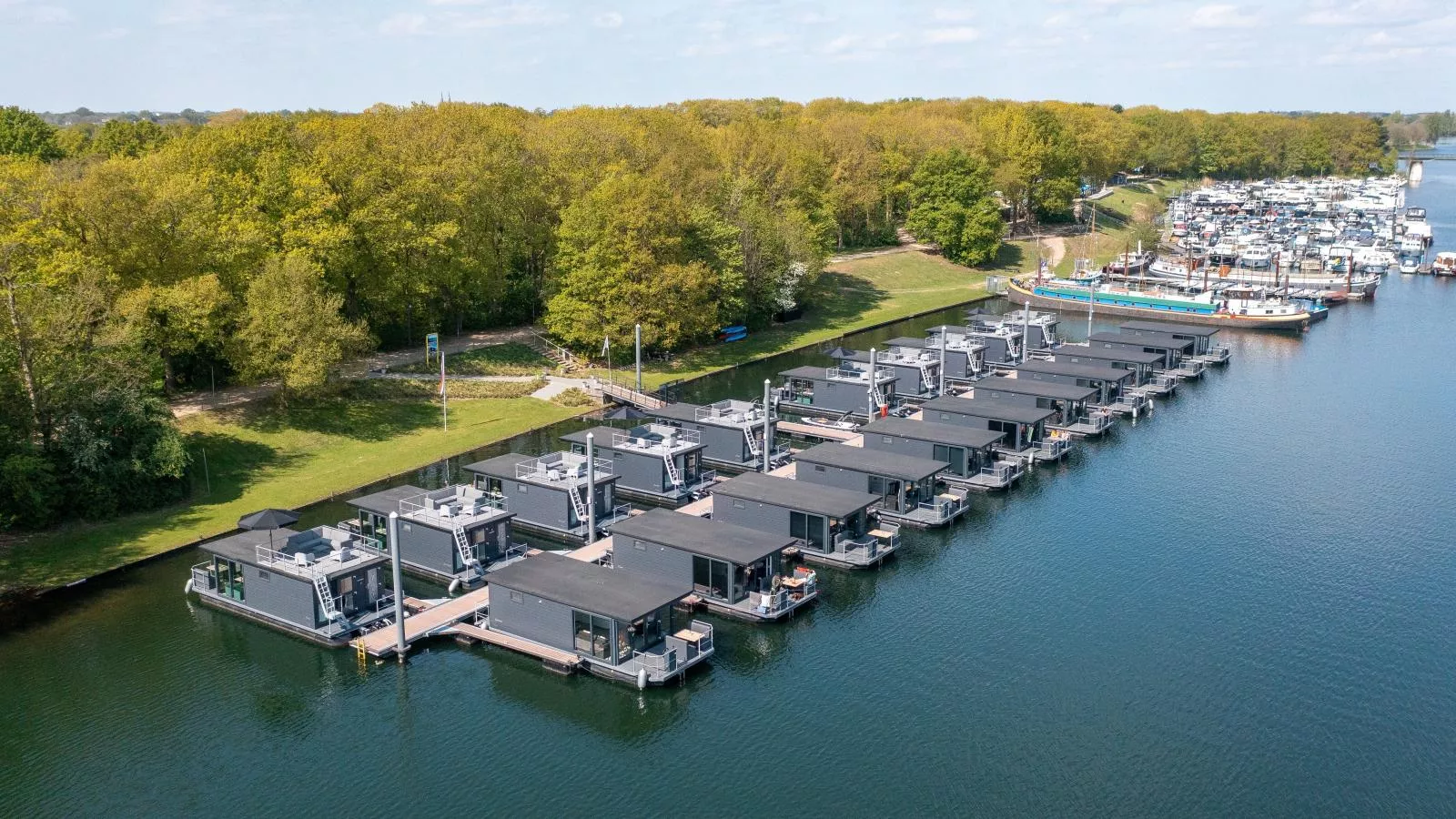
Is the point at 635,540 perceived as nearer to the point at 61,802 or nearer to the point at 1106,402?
the point at 61,802

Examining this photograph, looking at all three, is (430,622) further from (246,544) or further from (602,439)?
(602,439)

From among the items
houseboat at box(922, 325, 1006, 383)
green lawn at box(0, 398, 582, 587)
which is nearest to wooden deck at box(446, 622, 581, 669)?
green lawn at box(0, 398, 582, 587)

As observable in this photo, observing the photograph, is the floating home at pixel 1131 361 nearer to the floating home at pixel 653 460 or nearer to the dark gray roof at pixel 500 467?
the floating home at pixel 653 460

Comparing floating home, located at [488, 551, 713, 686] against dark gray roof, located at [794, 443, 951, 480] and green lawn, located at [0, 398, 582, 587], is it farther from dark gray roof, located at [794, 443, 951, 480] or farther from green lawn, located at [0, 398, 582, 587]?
green lawn, located at [0, 398, 582, 587]

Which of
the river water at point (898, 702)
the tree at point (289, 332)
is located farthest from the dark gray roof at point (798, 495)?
the tree at point (289, 332)

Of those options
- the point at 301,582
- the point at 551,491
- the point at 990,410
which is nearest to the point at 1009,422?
the point at 990,410

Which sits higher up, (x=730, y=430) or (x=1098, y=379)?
(x=1098, y=379)

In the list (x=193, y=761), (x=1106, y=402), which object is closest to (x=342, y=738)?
(x=193, y=761)
